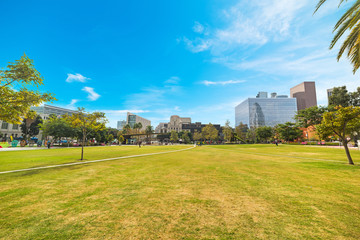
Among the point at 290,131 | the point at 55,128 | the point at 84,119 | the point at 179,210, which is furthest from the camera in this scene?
the point at 290,131

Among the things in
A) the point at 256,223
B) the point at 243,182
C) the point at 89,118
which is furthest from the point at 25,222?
the point at 89,118

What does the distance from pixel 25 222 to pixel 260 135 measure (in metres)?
91.5

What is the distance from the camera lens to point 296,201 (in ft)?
15.7

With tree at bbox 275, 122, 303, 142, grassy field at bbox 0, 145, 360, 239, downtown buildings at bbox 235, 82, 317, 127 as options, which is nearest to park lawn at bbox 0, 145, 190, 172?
grassy field at bbox 0, 145, 360, 239

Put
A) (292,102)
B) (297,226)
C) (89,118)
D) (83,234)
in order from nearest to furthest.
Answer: (83,234)
(297,226)
(89,118)
(292,102)

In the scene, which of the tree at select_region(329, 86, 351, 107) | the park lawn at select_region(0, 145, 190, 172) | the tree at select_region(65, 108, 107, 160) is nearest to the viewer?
the park lawn at select_region(0, 145, 190, 172)

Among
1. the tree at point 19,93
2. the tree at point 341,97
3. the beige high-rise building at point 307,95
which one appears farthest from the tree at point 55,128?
the beige high-rise building at point 307,95

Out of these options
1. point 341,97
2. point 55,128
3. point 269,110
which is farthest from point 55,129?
point 269,110

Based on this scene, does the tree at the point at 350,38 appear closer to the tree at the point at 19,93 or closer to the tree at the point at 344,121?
the tree at the point at 344,121

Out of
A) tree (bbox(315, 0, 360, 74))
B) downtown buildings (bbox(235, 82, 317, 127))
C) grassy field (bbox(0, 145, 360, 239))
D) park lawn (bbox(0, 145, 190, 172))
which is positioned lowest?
park lawn (bbox(0, 145, 190, 172))

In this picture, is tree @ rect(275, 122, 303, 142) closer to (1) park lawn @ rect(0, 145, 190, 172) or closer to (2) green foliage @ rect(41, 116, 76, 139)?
(1) park lawn @ rect(0, 145, 190, 172)

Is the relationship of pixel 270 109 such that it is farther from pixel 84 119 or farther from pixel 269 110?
pixel 84 119

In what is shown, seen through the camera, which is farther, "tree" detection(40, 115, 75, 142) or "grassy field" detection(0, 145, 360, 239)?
"tree" detection(40, 115, 75, 142)

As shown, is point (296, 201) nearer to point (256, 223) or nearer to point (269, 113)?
point (256, 223)
